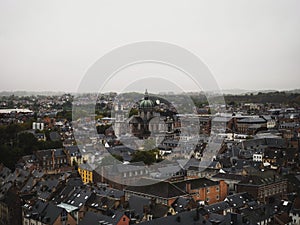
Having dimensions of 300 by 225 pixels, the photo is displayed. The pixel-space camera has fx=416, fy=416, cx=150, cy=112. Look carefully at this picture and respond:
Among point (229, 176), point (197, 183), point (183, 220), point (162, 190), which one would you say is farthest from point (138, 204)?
point (229, 176)

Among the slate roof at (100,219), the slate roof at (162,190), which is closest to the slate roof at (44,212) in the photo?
the slate roof at (100,219)

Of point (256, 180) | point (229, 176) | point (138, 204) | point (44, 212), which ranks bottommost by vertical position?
point (44, 212)

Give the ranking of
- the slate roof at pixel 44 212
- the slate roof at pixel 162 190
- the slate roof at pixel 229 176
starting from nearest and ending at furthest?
the slate roof at pixel 44 212, the slate roof at pixel 162 190, the slate roof at pixel 229 176

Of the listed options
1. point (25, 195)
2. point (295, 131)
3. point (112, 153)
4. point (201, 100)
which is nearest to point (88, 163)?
point (112, 153)

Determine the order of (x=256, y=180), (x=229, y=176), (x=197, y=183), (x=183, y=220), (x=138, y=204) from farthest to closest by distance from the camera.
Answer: (x=229, y=176), (x=256, y=180), (x=197, y=183), (x=138, y=204), (x=183, y=220)

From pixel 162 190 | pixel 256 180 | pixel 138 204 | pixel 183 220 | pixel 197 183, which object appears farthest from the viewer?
pixel 256 180

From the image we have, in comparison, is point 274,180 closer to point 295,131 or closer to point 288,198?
point 288,198

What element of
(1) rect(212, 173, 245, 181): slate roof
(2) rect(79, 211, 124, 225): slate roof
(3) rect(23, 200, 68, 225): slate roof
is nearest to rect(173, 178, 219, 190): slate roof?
(1) rect(212, 173, 245, 181): slate roof

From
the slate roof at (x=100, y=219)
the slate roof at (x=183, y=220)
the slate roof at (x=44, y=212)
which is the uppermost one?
the slate roof at (x=183, y=220)

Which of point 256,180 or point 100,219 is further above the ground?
point 256,180

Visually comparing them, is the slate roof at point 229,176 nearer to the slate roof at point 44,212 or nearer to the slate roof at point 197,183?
the slate roof at point 197,183

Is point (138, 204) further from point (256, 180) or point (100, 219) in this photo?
point (256, 180)

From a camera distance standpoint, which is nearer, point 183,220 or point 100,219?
point 183,220
